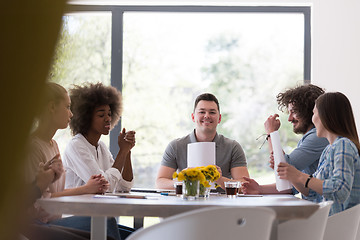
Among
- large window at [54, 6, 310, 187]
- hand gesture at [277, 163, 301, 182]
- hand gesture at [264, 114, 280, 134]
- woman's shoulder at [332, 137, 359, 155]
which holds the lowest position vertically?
hand gesture at [277, 163, 301, 182]

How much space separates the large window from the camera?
504cm

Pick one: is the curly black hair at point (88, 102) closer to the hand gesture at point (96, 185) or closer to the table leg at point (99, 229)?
the hand gesture at point (96, 185)

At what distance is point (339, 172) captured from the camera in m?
2.32

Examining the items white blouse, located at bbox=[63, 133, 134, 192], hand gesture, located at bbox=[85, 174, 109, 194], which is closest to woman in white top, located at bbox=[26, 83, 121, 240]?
hand gesture, located at bbox=[85, 174, 109, 194]

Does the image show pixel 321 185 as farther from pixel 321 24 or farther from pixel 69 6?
pixel 321 24

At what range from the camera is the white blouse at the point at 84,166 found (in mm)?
2814

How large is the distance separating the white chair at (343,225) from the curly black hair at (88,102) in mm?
1662

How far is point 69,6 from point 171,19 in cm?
509

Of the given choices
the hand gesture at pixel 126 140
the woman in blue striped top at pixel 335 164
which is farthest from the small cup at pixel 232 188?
the hand gesture at pixel 126 140

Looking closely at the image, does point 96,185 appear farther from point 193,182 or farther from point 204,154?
point 204,154

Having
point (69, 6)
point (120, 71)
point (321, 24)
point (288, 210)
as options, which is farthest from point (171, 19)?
point (69, 6)

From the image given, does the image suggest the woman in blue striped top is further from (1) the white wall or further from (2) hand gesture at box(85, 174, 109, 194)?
(1) the white wall

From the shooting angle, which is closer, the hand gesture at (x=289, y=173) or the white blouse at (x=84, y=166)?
the hand gesture at (x=289, y=173)

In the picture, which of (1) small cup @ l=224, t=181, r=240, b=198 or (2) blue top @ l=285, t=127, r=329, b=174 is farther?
(2) blue top @ l=285, t=127, r=329, b=174
